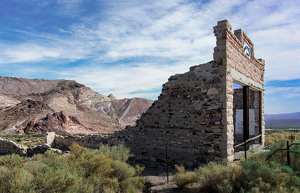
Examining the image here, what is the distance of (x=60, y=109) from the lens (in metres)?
47.5

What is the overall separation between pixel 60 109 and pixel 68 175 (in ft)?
152

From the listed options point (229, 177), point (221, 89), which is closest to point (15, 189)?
point (229, 177)

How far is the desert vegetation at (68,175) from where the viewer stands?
411 cm

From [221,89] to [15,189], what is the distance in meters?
6.32

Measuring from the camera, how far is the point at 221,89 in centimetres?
760

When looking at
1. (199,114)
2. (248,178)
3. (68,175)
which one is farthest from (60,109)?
(248,178)

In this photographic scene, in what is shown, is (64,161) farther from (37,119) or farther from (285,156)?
(37,119)

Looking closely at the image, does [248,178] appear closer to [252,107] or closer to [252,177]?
[252,177]

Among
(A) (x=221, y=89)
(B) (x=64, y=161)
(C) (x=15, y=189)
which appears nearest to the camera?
(C) (x=15, y=189)

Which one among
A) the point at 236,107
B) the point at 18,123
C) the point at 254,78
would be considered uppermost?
the point at 254,78

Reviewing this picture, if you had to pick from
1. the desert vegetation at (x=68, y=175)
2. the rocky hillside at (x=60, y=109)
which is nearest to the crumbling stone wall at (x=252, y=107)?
the desert vegetation at (x=68, y=175)

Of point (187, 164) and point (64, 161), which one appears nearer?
point (64, 161)

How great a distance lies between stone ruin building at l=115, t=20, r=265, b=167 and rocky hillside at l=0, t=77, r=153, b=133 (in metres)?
25.8

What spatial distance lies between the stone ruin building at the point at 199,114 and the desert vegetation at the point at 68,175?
2.37m
